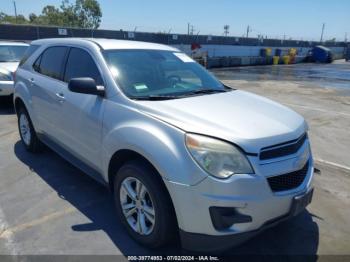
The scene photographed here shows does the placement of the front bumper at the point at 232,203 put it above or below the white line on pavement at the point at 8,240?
above

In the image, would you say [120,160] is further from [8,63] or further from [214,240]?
[8,63]

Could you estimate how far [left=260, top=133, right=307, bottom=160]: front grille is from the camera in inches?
97.9

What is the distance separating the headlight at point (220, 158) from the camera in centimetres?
238

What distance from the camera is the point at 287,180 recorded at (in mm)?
2600

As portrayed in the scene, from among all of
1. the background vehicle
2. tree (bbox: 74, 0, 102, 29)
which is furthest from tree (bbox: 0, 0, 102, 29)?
the background vehicle

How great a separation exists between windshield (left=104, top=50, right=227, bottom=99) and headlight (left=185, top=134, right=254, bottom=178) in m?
0.92

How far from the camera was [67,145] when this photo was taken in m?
3.95

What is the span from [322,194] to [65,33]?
19129 millimetres

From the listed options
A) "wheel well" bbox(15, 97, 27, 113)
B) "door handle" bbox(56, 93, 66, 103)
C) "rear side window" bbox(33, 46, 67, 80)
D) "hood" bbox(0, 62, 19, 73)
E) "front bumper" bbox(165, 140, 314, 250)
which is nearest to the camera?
"front bumper" bbox(165, 140, 314, 250)

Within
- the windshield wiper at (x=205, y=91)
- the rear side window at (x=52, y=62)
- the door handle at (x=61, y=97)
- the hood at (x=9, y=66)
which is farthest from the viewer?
the hood at (x=9, y=66)

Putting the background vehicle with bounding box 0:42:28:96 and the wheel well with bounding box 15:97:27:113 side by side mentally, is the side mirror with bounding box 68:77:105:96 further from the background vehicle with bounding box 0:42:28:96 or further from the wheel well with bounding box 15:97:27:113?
the background vehicle with bounding box 0:42:28:96

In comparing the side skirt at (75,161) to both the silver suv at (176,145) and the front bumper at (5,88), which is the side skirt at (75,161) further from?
the front bumper at (5,88)

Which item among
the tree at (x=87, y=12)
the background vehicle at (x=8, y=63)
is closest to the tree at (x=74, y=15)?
the tree at (x=87, y=12)

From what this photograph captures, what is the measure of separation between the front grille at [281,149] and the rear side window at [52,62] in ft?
9.14
